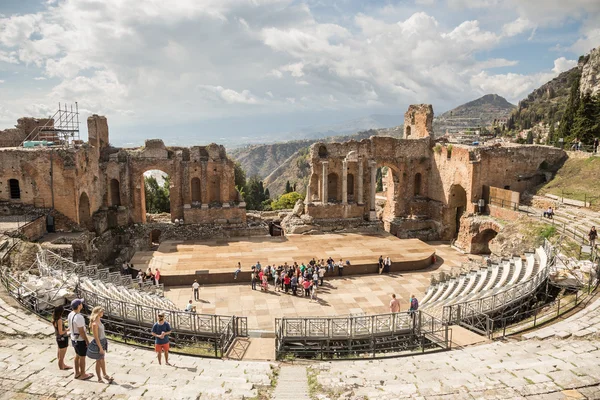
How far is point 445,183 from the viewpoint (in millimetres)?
35750

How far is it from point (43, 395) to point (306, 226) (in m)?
25.1

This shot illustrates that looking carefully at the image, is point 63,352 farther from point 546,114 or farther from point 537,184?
point 546,114

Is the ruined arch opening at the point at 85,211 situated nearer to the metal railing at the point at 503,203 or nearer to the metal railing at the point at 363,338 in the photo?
the metal railing at the point at 363,338

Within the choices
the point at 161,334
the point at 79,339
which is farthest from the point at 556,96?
the point at 79,339

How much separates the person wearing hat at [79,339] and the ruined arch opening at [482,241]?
2801 centimetres

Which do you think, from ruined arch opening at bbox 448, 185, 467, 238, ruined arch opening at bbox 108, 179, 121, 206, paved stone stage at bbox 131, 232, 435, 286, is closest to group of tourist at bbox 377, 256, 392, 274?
paved stone stage at bbox 131, 232, 435, 286

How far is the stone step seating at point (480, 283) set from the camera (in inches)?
688

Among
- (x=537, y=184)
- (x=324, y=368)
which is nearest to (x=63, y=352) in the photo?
(x=324, y=368)

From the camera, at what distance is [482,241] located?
32156 mm

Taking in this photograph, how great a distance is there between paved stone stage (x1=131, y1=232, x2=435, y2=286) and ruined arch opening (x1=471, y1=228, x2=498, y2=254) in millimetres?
4713

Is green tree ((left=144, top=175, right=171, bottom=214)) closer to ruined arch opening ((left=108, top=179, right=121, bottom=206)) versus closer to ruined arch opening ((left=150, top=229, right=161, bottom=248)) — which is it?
ruined arch opening ((left=150, top=229, right=161, bottom=248))

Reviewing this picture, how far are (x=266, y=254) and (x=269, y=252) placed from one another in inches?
19.6

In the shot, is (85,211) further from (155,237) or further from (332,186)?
(332,186)

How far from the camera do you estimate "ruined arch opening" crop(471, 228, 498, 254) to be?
31.7 m
